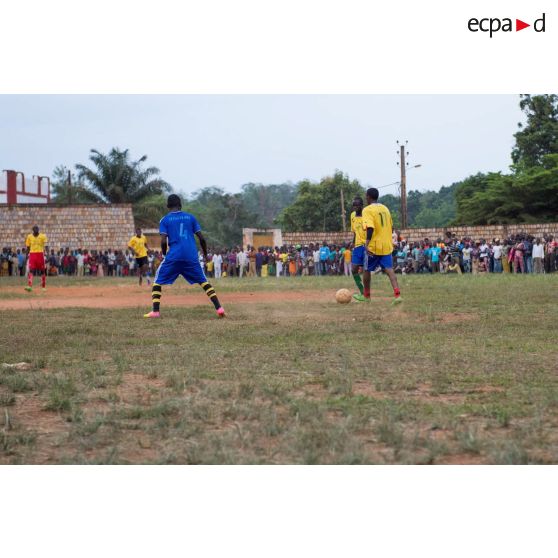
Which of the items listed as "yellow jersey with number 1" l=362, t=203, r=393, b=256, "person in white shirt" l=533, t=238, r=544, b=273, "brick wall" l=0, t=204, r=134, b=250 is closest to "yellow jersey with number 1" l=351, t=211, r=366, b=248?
"yellow jersey with number 1" l=362, t=203, r=393, b=256

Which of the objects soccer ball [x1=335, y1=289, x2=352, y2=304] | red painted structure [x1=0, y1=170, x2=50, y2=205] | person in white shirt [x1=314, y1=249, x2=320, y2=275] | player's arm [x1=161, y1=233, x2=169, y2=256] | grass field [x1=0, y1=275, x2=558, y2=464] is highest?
red painted structure [x1=0, y1=170, x2=50, y2=205]

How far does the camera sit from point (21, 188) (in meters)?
63.0

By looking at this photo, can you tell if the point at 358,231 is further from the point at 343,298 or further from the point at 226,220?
the point at 226,220

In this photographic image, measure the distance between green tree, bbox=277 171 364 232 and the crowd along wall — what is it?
1434cm

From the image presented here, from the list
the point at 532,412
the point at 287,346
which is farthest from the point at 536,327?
the point at 532,412

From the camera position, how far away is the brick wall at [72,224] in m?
46.3

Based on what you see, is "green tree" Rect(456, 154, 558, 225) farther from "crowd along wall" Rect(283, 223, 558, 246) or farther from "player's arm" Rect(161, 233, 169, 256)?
"player's arm" Rect(161, 233, 169, 256)

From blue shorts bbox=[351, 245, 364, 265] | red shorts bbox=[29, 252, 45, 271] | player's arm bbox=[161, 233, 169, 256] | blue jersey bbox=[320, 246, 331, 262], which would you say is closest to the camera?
player's arm bbox=[161, 233, 169, 256]

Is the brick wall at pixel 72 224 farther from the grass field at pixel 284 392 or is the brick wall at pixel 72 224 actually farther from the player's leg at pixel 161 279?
the grass field at pixel 284 392

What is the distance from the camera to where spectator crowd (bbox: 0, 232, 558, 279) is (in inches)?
1367

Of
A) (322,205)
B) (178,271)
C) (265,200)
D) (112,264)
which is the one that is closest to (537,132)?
(322,205)

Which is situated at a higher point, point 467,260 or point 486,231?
point 486,231

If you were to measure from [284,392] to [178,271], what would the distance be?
6992mm

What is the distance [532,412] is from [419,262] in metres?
33.0
